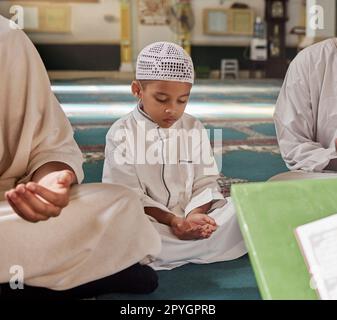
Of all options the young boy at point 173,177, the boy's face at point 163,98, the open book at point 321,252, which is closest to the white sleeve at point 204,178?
the young boy at point 173,177

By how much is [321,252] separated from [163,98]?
1.39 ft

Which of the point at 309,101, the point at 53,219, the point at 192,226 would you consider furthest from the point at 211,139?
the point at 53,219

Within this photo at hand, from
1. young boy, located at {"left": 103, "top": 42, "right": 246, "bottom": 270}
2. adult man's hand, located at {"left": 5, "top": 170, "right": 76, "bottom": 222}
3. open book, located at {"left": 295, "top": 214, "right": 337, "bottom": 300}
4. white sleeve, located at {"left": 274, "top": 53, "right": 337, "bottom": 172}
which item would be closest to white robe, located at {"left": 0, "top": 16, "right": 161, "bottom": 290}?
adult man's hand, located at {"left": 5, "top": 170, "right": 76, "bottom": 222}

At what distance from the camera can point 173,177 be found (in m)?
1.23

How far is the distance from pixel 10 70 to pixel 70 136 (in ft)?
0.53

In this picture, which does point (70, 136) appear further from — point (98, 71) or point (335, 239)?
point (335, 239)

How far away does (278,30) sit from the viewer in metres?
1.23

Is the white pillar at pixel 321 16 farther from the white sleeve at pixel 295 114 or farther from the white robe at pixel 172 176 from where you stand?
the white robe at pixel 172 176

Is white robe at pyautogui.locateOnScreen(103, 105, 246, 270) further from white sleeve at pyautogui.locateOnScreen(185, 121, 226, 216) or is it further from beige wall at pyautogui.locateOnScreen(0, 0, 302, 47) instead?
beige wall at pyautogui.locateOnScreen(0, 0, 302, 47)

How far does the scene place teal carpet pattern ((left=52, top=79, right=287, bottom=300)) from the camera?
1123mm

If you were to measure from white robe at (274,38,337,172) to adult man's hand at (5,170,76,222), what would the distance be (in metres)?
0.64

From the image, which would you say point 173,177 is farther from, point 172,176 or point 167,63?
point 167,63

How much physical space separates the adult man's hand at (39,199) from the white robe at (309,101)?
25.0 inches
